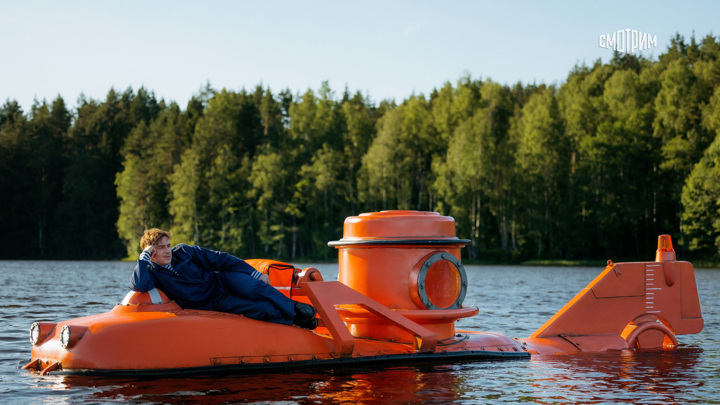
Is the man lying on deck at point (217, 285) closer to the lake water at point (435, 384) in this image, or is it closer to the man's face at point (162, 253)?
the man's face at point (162, 253)

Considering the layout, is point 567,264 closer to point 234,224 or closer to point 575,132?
point 575,132

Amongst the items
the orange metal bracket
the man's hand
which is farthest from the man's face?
the orange metal bracket

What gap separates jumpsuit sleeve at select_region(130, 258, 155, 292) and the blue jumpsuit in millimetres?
79

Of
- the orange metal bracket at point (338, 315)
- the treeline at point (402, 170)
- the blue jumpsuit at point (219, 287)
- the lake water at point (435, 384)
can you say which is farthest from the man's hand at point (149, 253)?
the treeline at point (402, 170)

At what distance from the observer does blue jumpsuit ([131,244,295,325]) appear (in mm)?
7695

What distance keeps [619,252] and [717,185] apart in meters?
10.6

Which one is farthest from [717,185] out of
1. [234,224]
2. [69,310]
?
[69,310]

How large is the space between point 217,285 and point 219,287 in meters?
0.03

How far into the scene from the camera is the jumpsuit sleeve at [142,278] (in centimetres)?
738

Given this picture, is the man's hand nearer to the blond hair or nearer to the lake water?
the blond hair

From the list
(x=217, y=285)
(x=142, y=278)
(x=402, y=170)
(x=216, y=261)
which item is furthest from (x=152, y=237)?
(x=402, y=170)

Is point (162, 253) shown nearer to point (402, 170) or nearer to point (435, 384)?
point (435, 384)

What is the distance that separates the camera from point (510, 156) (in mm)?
60750

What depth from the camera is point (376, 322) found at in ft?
28.3
